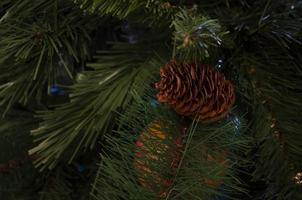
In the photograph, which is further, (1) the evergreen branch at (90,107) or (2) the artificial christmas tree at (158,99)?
(1) the evergreen branch at (90,107)

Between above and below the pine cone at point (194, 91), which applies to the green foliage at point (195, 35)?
above

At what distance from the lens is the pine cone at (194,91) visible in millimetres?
290

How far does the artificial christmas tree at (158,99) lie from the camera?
0.29 m

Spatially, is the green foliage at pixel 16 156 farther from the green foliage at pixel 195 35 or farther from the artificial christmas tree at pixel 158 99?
the green foliage at pixel 195 35

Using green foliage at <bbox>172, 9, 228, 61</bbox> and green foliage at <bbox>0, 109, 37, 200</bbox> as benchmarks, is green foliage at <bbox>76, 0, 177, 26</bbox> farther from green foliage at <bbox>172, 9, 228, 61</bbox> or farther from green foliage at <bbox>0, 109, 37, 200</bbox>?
green foliage at <bbox>0, 109, 37, 200</bbox>

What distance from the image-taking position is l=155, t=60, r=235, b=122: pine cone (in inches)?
11.4

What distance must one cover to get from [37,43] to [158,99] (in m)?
0.19

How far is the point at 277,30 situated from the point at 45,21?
0.23 m

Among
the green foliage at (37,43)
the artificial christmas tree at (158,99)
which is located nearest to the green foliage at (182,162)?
the artificial christmas tree at (158,99)

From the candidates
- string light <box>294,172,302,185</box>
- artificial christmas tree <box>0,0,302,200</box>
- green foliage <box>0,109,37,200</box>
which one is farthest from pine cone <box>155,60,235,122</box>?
green foliage <box>0,109,37,200</box>

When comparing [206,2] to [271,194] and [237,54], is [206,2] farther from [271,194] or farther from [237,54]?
[271,194]

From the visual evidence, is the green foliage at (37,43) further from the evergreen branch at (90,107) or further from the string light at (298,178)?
the string light at (298,178)

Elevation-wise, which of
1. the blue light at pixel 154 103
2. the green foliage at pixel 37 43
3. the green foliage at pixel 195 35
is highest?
the green foliage at pixel 37 43

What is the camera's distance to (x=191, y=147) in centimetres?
28
